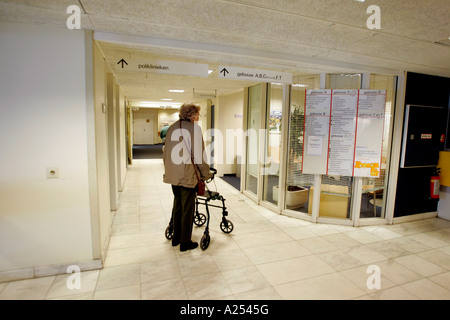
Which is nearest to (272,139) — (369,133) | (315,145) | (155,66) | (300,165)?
(300,165)

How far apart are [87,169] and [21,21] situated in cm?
151

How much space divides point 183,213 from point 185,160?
2.18 ft

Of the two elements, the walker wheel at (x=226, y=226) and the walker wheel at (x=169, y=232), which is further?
the walker wheel at (x=226, y=226)

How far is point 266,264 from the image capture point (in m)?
3.07

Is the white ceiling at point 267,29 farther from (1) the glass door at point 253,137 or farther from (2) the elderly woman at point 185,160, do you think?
(1) the glass door at point 253,137

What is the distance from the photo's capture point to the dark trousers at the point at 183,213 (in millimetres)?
3139

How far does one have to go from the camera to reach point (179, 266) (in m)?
2.97

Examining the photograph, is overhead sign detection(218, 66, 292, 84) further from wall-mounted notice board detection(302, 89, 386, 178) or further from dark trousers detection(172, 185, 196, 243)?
dark trousers detection(172, 185, 196, 243)

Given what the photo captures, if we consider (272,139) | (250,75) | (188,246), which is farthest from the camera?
(272,139)

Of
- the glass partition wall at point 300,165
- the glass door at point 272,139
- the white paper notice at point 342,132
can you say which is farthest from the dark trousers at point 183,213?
the white paper notice at point 342,132

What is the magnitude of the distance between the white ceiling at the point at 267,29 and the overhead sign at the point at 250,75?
0.59 feet

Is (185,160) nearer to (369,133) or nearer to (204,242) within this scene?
(204,242)
